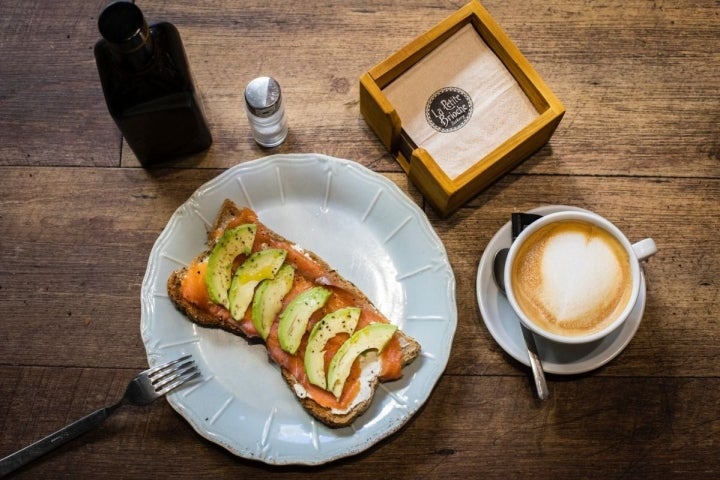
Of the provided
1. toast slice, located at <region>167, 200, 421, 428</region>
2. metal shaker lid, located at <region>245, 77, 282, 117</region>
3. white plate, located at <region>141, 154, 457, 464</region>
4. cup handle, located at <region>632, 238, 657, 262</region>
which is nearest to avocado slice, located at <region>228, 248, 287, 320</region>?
toast slice, located at <region>167, 200, 421, 428</region>

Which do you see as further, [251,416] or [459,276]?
[459,276]

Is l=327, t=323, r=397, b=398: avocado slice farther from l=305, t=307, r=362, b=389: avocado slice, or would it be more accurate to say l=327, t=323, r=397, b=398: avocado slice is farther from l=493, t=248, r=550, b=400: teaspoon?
l=493, t=248, r=550, b=400: teaspoon

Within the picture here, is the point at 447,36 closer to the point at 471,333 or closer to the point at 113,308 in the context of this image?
the point at 471,333

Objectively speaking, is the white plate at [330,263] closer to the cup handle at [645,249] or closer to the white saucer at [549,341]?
the white saucer at [549,341]

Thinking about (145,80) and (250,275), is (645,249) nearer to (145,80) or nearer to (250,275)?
(250,275)

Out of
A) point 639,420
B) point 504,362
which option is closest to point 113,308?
point 504,362
